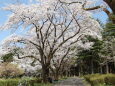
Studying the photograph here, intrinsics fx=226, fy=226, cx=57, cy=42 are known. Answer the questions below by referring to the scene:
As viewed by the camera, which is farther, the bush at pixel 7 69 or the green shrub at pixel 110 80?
the bush at pixel 7 69

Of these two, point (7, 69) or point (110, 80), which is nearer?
point (110, 80)

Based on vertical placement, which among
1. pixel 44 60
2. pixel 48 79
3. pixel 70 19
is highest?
pixel 70 19

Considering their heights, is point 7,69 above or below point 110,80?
above

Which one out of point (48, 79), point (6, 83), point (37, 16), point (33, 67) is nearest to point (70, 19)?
point (37, 16)

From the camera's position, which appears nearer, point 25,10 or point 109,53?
point 25,10


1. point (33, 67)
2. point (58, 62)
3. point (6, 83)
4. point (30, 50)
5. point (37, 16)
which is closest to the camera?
point (6, 83)

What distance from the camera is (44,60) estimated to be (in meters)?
28.5

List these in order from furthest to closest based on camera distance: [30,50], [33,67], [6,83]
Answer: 1. [33,67]
2. [30,50]
3. [6,83]

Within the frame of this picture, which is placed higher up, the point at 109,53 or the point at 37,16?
the point at 37,16

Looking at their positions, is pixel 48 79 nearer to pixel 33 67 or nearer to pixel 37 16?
pixel 37 16

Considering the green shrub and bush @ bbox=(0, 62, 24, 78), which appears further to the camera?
bush @ bbox=(0, 62, 24, 78)

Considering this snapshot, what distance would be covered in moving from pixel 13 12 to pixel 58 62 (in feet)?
66.6

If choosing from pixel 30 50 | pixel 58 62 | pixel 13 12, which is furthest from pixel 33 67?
pixel 13 12

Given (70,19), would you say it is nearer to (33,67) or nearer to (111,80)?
(111,80)
